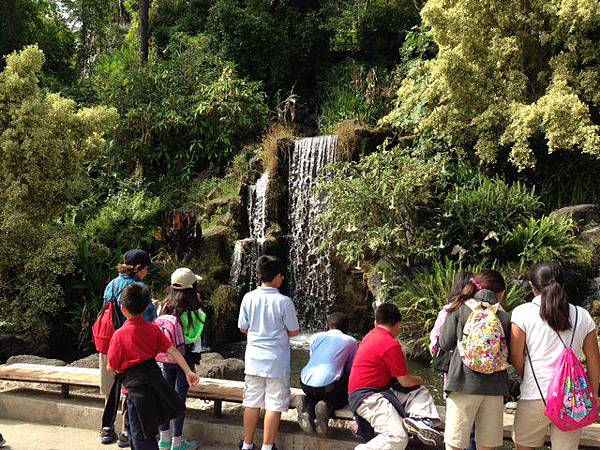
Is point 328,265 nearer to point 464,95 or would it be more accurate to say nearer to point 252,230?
point 252,230

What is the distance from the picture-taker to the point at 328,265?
12734mm

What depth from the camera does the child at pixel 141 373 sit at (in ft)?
14.4

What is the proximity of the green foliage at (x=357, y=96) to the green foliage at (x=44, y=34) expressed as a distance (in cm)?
789

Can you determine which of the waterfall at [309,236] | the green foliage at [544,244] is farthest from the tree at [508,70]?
the waterfall at [309,236]

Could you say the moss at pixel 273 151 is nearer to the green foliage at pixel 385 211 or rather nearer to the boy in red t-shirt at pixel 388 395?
the green foliage at pixel 385 211

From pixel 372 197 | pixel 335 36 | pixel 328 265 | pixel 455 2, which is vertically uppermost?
pixel 335 36

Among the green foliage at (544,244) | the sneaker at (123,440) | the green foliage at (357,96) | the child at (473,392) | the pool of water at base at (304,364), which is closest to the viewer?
the child at (473,392)

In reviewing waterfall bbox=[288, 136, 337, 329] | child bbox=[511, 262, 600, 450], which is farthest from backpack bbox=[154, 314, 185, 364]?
waterfall bbox=[288, 136, 337, 329]

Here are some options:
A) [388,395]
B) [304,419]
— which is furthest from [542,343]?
[304,419]

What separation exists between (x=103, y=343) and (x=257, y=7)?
52.5 feet

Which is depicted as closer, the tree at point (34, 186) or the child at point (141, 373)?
the child at point (141, 373)

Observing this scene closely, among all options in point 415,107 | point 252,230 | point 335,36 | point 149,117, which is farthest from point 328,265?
point 335,36

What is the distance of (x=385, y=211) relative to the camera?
1097 centimetres

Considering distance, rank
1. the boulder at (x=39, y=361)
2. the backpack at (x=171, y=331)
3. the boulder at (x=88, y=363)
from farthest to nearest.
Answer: the boulder at (x=39, y=361) < the boulder at (x=88, y=363) < the backpack at (x=171, y=331)
